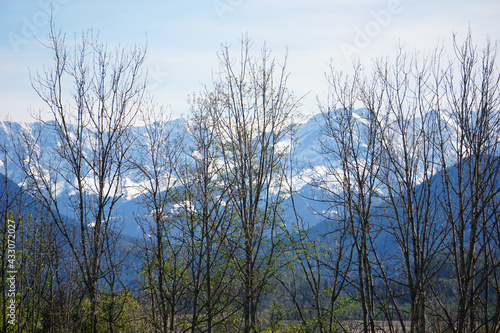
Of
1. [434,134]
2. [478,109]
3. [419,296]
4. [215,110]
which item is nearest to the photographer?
[478,109]

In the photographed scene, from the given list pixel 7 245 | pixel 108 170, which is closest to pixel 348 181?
pixel 108 170

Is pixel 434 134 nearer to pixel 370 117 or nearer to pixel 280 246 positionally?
pixel 370 117

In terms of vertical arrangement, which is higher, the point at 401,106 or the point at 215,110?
the point at 215,110

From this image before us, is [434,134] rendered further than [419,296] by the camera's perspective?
Yes

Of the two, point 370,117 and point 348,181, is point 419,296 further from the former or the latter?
point 370,117

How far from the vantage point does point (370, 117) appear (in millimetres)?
7438

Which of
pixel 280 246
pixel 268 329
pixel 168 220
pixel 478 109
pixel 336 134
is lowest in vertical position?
pixel 268 329

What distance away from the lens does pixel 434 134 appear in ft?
21.7

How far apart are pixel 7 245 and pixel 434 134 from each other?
9785 mm

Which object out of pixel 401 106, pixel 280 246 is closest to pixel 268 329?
pixel 280 246

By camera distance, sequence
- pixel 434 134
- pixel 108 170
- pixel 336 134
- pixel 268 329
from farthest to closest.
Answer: pixel 268 329, pixel 336 134, pixel 108 170, pixel 434 134

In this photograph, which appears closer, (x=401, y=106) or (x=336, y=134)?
(x=401, y=106)

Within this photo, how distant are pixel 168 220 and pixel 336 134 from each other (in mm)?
4555

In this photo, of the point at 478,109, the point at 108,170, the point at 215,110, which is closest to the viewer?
the point at 478,109
